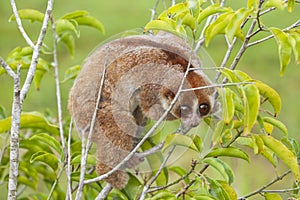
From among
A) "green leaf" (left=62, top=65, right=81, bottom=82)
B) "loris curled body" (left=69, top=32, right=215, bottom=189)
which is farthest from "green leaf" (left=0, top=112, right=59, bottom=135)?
"green leaf" (left=62, top=65, right=81, bottom=82)

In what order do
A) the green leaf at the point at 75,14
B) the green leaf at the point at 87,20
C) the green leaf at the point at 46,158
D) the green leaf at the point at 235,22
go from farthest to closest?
the green leaf at the point at 87,20, the green leaf at the point at 75,14, the green leaf at the point at 46,158, the green leaf at the point at 235,22

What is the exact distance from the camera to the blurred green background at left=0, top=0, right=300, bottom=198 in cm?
471

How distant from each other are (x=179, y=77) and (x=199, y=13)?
13.8 inches

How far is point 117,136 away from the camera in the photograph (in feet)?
5.53

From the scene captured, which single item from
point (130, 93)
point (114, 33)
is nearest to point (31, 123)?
point (130, 93)

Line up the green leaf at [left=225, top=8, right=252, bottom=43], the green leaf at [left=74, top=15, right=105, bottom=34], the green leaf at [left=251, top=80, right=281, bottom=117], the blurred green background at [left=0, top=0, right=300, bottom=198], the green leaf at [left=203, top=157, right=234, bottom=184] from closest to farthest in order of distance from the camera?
the green leaf at [left=225, top=8, right=252, bottom=43]
the green leaf at [left=251, top=80, right=281, bottom=117]
the green leaf at [left=203, top=157, right=234, bottom=184]
the green leaf at [left=74, top=15, right=105, bottom=34]
the blurred green background at [left=0, top=0, right=300, bottom=198]

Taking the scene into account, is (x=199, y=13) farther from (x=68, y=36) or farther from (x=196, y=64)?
(x=68, y=36)

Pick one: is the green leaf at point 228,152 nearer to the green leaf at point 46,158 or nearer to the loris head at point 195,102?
the loris head at point 195,102

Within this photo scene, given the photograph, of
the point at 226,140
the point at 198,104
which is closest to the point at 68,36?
the point at 198,104

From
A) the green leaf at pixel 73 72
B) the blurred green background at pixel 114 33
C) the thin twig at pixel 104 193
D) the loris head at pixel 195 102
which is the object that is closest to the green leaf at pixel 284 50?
the loris head at pixel 195 102

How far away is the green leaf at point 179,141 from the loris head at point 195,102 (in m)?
0.17

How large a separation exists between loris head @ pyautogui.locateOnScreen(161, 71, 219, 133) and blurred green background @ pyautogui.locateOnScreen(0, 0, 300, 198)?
2.29 meters

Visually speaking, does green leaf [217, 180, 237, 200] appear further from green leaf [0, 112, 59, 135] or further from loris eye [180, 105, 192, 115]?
green leaf [0, 112, 59, 135]

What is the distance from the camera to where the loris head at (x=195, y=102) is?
166cm
